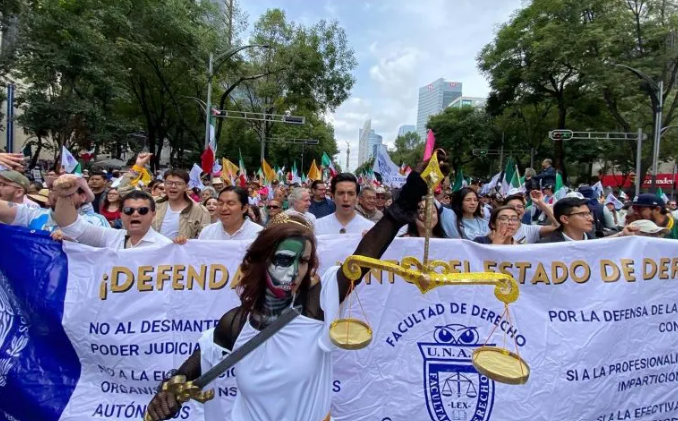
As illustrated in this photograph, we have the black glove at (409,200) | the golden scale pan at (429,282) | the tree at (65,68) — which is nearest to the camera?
the golden scale pan at (429,282)

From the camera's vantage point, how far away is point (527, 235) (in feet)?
14.8

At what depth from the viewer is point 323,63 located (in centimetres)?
2994

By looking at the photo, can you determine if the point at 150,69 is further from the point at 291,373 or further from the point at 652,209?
the point at 291,373

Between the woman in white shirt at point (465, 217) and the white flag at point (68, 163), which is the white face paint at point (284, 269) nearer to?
the woman in white shirt at point (465, 217)

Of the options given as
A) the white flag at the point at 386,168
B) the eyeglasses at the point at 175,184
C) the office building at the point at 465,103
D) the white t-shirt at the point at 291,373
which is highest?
the office building at the point at 465,103

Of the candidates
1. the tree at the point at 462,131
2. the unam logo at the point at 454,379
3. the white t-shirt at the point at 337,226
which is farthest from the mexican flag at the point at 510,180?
the tree at the point at 462,131

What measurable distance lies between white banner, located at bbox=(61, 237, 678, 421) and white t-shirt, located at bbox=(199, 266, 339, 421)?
1268 millimetres

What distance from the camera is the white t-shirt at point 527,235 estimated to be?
437 cm

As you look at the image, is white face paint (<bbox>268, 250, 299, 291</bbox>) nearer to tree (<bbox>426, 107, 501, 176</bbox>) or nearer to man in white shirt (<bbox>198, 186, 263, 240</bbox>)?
man in white shirt (<bbox>198, 186, 263, 240</bbox>)

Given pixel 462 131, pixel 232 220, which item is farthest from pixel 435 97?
pixel 232 220

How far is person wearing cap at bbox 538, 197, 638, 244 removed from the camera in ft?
12.6

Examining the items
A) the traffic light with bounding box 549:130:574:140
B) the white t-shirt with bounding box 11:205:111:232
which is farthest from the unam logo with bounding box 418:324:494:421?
the traffic light with bounding box 549:130:574:140

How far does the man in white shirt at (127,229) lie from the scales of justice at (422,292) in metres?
1.64

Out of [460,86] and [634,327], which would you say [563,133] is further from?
[460,86]
